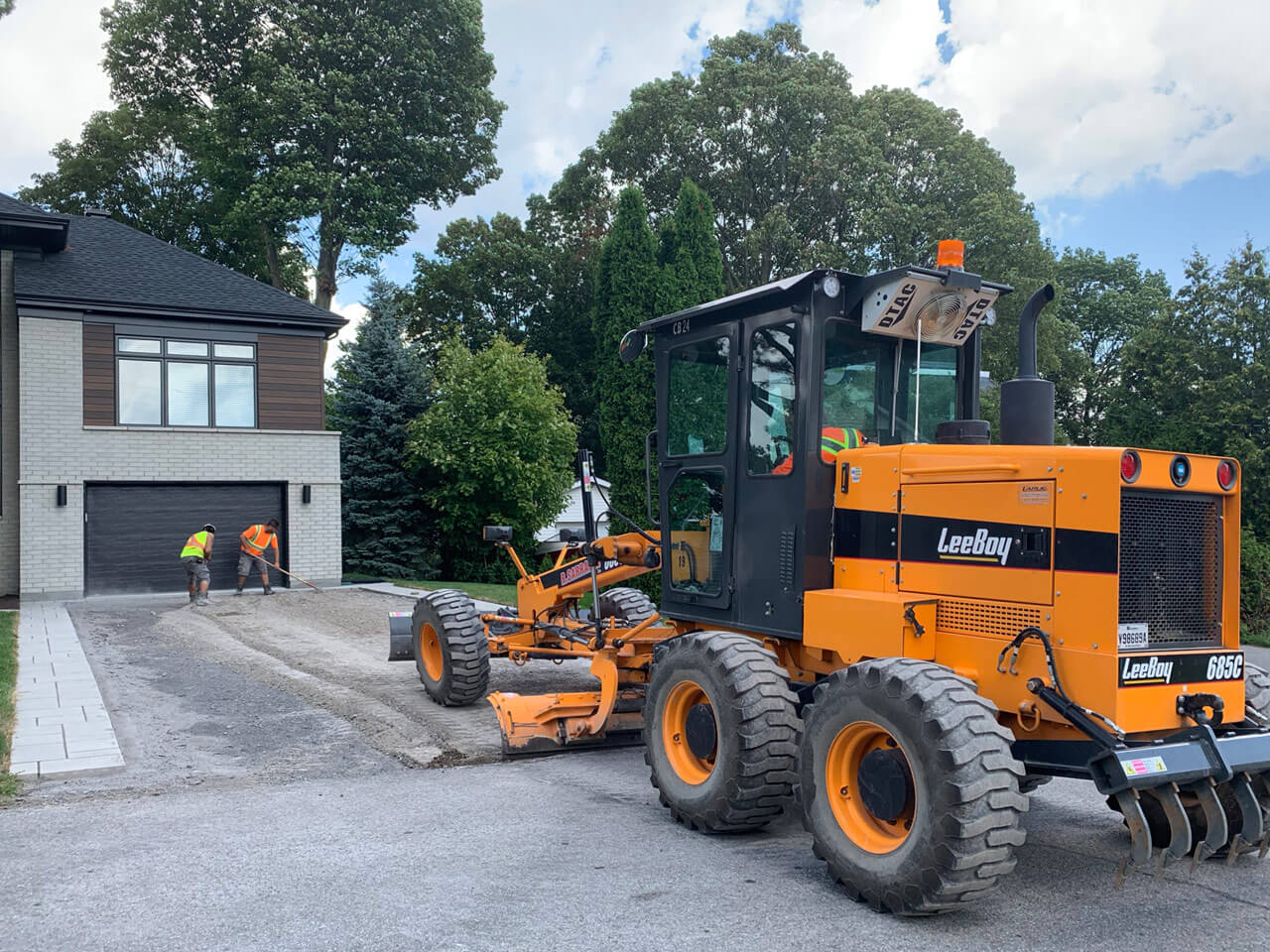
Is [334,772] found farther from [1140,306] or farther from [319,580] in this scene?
[1140,306]

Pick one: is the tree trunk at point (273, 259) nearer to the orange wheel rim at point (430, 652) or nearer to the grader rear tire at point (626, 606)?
the orange wheel rim at point (430, 652)

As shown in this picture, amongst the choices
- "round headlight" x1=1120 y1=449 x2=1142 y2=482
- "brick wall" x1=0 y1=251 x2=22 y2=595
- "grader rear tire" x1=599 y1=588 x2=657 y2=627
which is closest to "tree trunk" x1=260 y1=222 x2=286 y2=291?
"brick wall" x1=0 y1=251 x2=22 y2=595

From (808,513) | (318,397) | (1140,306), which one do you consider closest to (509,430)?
(318,397)

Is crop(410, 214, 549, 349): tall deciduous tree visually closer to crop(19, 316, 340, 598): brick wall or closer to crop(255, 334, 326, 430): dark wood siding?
crop(255, 334, 326, 430): dark wood siding

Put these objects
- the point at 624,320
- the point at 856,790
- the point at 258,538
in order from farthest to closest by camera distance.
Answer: the point at 624,320 < the point at 258,538 < the point at 856,790

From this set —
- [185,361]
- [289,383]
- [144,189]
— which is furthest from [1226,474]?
[144,189]

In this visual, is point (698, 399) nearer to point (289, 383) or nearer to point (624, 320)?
point (289, 383)

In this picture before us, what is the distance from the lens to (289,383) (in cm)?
2161

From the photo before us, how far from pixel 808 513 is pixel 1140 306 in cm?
4535

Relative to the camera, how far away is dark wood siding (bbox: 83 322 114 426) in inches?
773

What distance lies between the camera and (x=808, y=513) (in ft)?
18.6

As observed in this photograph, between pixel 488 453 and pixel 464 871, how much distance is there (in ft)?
67.1

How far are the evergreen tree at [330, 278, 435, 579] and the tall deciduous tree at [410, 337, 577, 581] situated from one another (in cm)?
65

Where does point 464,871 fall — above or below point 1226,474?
below
